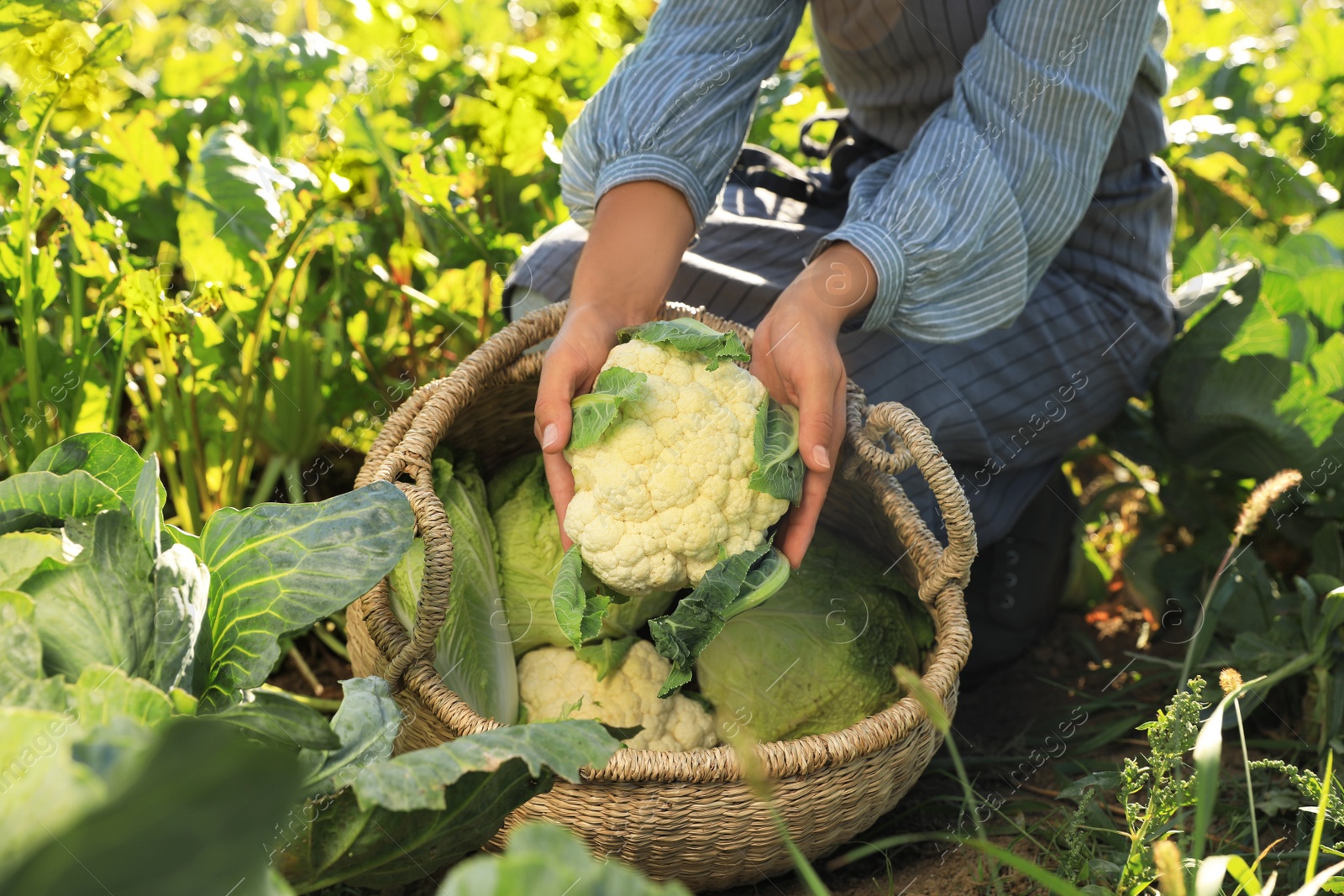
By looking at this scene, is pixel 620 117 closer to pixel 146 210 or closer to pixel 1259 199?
pixel 146 210

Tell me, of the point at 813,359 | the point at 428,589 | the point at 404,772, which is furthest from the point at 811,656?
the point at 404,772

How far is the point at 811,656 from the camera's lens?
62.0 inches

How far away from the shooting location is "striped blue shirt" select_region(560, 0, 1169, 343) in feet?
5.15

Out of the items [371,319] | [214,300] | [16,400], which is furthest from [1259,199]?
[16,400]

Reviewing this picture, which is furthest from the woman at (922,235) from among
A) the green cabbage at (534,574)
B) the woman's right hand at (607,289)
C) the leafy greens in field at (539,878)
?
the leafy greens in field at (539,878)

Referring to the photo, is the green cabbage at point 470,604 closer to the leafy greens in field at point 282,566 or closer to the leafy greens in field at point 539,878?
the leafy greens in field at point 282,566

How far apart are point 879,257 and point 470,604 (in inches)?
33.0

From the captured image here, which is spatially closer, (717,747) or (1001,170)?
(717,747)

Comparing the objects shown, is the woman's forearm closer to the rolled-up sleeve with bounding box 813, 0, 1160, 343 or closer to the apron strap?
the rolled-up sleeve with bounding box 813, 0, 1160, 343

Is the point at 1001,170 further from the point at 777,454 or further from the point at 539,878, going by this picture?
the point at 539,878

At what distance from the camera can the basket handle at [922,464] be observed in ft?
4.64

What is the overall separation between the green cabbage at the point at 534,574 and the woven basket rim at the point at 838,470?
0.22 m

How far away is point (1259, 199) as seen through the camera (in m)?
2.76

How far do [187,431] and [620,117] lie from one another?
1.06 m
